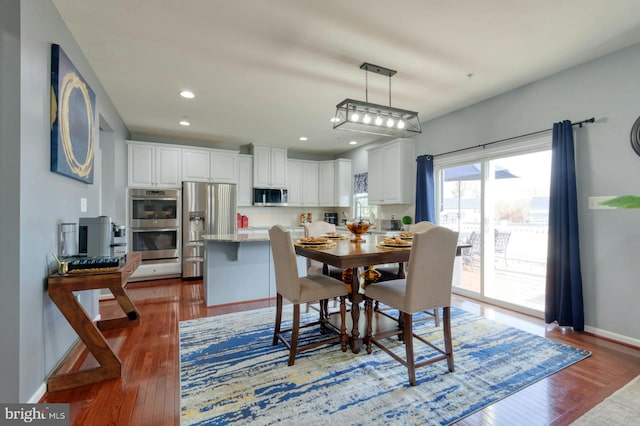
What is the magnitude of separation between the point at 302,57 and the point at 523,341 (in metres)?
3.22

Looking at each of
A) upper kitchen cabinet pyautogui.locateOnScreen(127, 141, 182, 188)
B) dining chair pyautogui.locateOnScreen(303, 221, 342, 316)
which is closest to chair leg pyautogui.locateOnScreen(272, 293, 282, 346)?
dining chair pyautogui.locateOnScreen(303, 221, 342, 316)

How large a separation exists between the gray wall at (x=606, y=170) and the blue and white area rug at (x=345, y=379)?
703mm

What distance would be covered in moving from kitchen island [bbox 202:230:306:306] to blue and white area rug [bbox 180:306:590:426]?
2.84 ft

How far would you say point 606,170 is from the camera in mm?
2760

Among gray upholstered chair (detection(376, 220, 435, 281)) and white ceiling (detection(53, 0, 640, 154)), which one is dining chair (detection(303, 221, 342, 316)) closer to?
gray upholstered chair (detection(376, 220, 435, 281))

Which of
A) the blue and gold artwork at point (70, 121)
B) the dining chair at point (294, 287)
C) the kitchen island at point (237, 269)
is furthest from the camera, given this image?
the kitchen island at point (237, 269)

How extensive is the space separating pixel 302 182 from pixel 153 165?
2.88m

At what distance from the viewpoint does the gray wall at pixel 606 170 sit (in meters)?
2.61

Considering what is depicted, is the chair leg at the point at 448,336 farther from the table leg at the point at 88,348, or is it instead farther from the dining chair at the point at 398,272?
the table leg at the point at 88,348

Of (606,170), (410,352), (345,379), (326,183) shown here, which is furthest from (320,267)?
(326,183)

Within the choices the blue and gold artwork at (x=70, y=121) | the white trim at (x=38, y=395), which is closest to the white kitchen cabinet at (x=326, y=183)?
the blue and gold artwork at (x=70, y=121)

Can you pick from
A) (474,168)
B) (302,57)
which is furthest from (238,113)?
(474,168)

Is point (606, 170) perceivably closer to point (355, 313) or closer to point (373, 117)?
point (373, 117)

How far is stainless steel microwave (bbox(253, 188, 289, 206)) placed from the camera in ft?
20.0
